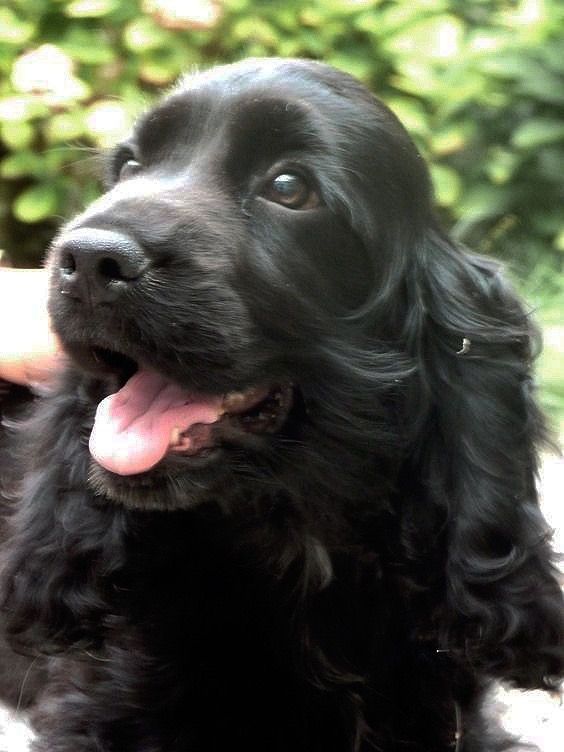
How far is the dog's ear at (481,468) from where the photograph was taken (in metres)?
1.76

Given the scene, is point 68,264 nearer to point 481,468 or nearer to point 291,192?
point 291,192

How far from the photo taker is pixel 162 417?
1621mm

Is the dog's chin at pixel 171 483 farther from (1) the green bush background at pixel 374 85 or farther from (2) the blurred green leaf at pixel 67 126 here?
(2) the blurred green leaf at pixel 67 126

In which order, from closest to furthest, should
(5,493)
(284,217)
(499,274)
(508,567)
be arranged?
(284,217) < (508,567) < (499,274) < (5,493)

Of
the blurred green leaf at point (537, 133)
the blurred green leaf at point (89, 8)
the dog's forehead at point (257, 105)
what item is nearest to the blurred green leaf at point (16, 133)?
the blurred green leaf at point (89, 8)

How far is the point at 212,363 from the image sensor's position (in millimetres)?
1557

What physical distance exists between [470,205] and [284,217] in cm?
360

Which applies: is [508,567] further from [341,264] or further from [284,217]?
[284,217]

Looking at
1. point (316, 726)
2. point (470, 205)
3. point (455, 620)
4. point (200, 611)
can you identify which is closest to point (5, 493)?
point (200, 611)

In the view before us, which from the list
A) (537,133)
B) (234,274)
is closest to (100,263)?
(234,274)

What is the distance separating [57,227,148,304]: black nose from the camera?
1.46 meters

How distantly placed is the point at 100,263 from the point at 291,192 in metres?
0.36

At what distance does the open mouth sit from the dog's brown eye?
358mm

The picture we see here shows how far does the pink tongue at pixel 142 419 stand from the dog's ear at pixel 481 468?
0.39 meters
